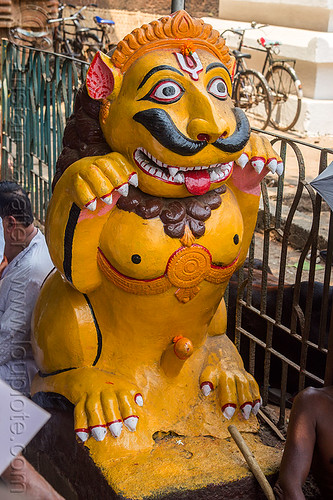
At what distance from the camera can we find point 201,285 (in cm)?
293

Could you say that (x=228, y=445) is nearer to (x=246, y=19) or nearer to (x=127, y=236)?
(x=127, y=236)

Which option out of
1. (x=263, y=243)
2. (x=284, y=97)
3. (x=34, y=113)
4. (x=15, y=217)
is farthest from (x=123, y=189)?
(x=284, y=97)

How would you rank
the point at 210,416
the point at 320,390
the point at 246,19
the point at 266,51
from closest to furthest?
the point at 320,390
the point at 210,416
the point at 266,51
the point at 246,19

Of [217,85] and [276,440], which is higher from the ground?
[217,85]

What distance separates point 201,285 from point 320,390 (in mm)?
668

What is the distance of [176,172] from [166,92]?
32 centimetres

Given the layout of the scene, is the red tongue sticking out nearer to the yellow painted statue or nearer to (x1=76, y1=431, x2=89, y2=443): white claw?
the yellow painted statue

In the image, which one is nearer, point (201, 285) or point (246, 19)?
point (201, 285)

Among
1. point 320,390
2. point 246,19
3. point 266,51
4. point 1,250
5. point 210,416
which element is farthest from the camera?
point 246,19

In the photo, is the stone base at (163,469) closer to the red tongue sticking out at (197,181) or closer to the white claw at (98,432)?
the white claw at (98,432)

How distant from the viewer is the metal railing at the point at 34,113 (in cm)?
528

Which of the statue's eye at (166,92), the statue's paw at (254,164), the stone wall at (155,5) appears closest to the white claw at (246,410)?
the statue's paw at (254,164)

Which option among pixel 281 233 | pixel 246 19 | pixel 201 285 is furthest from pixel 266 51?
pixel 201 285

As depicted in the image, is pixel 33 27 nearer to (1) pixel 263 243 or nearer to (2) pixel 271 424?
(1) pixel 263 243
